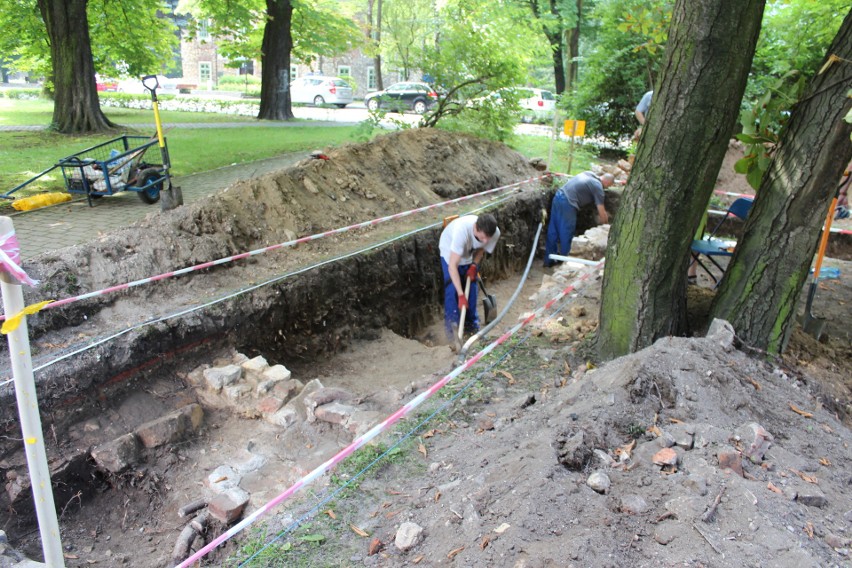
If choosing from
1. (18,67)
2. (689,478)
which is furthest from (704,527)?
(18,67)

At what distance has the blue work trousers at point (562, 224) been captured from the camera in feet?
29.8

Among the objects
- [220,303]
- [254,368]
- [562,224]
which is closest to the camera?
[254,368]

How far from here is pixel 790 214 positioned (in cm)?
397

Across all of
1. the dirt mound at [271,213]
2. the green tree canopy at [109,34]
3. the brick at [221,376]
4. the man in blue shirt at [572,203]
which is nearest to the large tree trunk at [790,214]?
the brick at [221,376]

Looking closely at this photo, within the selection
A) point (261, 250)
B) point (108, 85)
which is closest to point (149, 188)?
point (261, 250)

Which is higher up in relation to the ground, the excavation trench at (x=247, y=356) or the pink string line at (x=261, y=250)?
the pink string line at (x=261, y=250)

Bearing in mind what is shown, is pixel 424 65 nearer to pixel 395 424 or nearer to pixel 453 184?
pixel 453 184

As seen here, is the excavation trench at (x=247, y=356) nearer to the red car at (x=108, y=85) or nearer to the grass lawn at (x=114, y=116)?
the grass lawn at (x=114, y=116)

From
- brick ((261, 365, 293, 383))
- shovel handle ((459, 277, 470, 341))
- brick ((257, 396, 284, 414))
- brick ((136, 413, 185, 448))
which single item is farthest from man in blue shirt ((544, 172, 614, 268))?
brick ((136, 413, 185, 448))

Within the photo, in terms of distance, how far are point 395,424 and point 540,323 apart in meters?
2.11

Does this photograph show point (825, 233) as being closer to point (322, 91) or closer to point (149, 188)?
point (149, 188)

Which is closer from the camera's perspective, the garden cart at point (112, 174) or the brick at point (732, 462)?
the brick at point (732, 462)

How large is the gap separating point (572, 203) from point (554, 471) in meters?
6.79

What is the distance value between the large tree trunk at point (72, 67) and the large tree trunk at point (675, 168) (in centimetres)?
1290
